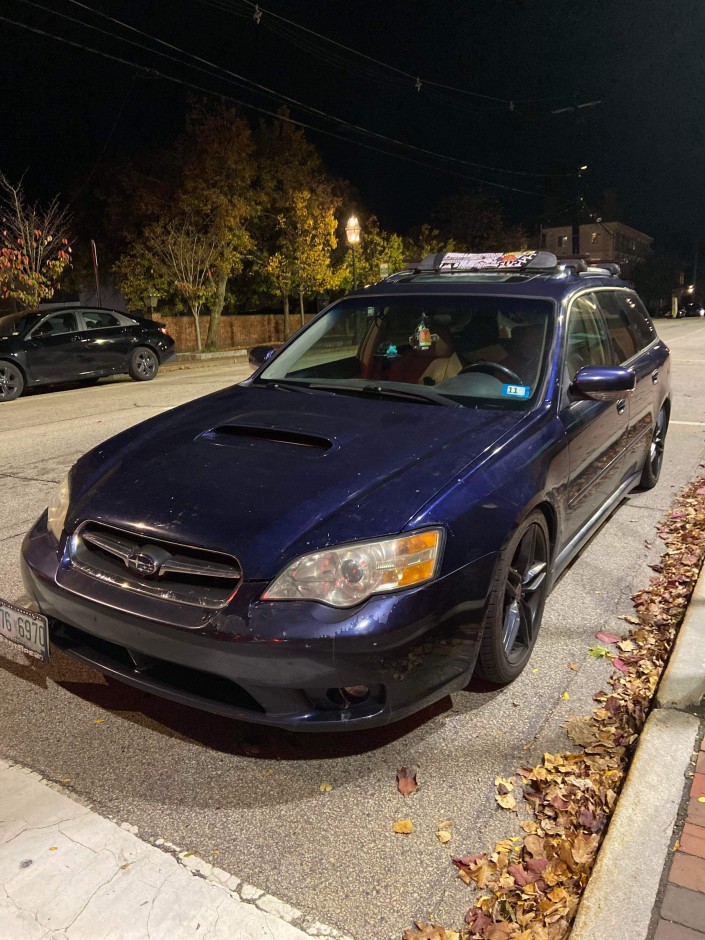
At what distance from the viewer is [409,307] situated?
427 centimetres

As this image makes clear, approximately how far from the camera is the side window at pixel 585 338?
388cm

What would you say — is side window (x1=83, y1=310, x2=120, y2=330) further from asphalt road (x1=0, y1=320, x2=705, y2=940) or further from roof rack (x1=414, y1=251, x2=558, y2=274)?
asphalt road (x1=0, y1=320, x2=705, y2=940)

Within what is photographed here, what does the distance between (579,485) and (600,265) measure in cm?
264

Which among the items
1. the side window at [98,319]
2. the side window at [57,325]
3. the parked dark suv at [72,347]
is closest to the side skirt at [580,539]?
the parked dark suv at [72,347]

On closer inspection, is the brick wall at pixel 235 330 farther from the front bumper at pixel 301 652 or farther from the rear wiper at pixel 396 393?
the front bumper at pixel 301 652

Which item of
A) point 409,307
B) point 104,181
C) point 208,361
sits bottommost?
point 208,361

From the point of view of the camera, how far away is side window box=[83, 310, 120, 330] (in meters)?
14.8

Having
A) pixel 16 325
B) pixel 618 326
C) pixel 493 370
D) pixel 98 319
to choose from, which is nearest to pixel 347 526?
pixel 493 370

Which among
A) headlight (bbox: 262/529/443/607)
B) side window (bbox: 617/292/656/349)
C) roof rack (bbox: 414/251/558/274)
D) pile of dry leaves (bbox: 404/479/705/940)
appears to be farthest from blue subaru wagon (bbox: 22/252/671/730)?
side window (bbox: 617/292/656/349)

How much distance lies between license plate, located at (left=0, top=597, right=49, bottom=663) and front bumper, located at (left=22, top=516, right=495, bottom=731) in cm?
15

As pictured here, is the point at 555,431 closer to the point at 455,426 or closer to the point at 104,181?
the point at 455,426

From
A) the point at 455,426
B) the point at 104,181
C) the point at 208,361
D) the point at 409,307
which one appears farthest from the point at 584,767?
the point at 104,181

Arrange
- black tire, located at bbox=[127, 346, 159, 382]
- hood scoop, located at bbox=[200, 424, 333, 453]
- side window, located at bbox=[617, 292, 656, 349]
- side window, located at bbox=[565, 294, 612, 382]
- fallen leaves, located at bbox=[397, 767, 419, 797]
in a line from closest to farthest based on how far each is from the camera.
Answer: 1. fallen leaves, located at bbox=[397, 767, 419, 797]
2. hood scoop, located at bbox=[200, 424, 333, 453]
3. side window, located at bbox=[565, 294, 612, 382]
4. side window, located at bbox=[617, 292, 656, 349]
5. black tire, located at bbox=[127, 346, 159, 382]

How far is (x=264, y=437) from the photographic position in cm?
321
